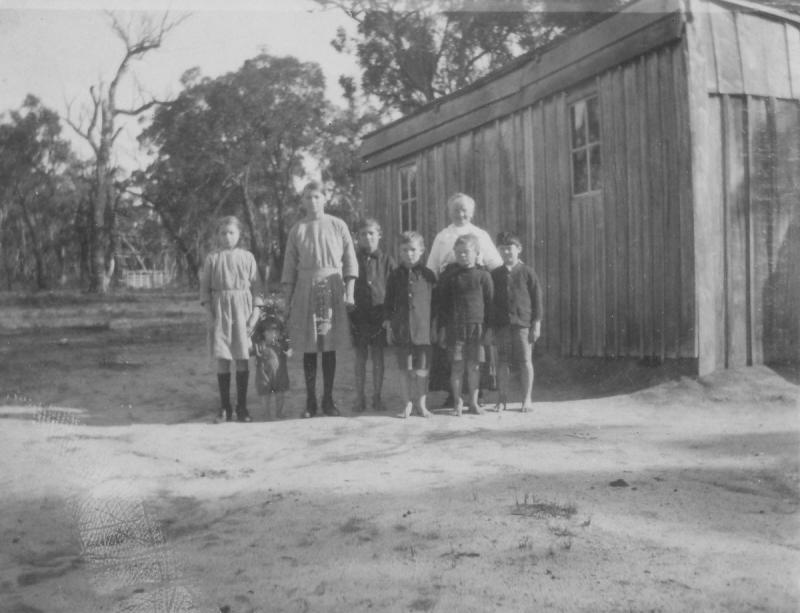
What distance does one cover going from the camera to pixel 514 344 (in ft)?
21.6

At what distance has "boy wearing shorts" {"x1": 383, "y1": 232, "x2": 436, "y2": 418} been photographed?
629cm

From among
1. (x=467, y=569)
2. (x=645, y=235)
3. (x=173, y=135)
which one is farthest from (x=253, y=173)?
(x=467, y=569)

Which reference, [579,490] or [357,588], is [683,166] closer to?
[579,490]

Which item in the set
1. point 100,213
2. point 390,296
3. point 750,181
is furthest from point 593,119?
point 100,213

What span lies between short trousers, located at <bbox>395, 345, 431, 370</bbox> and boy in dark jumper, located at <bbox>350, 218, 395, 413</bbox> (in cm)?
34

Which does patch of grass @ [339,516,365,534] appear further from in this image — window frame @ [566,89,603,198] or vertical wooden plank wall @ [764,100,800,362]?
window frame @ [566,89,603,198]

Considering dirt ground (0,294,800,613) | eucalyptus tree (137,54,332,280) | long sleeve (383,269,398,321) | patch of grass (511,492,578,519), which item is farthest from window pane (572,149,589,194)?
eucalyptus tree (137,54,332,280)

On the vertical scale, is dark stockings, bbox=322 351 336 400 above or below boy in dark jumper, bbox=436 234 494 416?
below

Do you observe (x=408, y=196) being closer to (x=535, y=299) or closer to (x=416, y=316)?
(x=535, y=299)

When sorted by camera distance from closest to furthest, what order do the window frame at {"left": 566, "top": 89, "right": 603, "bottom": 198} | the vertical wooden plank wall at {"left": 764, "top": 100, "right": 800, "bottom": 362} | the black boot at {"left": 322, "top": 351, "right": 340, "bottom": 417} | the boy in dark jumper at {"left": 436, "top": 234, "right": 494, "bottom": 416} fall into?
the boy in dark jumper at {"left": 436, "top": 234, "right": 494, "bottom": 416} → the black boot at {"left": 322, "top": 351, "right": 340, "bottom": 417} → the vertical wooden plank wall at {"left": 764, "top": 100, "right": 800, "bottom": 362} → the window frame at {"left": 566, "top": 89, "right": 603, "bottom": 198}

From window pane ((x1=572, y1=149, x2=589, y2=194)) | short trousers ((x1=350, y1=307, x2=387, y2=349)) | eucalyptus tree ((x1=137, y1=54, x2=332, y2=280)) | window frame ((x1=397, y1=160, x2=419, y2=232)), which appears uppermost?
eucalyptus tree ((x1=137, y1=54, x2=332, y2=280))

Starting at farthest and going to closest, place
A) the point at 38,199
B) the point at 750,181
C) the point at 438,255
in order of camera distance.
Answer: the point at 38,199 < the point at 750,181 < the point at 438,255

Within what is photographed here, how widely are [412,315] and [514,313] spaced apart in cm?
85

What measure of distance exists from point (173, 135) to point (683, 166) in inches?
768
